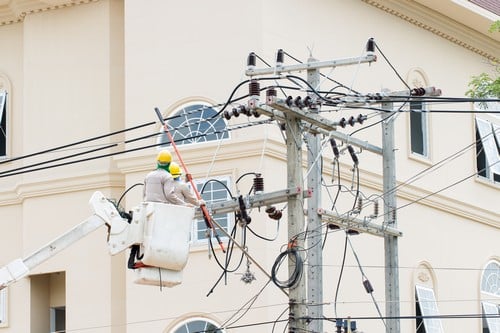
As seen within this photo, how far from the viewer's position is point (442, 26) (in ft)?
126

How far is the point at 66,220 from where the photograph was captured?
33.7 metres

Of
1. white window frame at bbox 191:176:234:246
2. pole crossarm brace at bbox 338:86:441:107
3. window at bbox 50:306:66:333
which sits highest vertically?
pole crossarm brace at bbox 338:86:441:107

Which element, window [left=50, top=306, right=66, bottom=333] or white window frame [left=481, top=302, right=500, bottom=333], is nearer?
window [left=50, top=306, right=66, bottom=333]

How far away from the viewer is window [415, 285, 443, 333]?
118 ft

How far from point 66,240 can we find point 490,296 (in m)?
18.1

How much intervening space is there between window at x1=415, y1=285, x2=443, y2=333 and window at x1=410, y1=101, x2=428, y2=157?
3004 millimetres

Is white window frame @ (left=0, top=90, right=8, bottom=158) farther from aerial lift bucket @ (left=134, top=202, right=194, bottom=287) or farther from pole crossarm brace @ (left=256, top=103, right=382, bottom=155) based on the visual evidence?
aerial lift bucket @ (left=134, top=202, right=194, bottom=287)

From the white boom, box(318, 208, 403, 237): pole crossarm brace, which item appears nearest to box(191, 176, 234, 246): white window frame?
box(318, 208, 403, 237): pole crossarm brace

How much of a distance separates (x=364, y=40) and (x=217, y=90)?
4.66 metres

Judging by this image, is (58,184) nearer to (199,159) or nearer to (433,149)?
(199,159)

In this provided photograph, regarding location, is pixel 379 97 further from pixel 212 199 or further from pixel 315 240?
pixel 212 199

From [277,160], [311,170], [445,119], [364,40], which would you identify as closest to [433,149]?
[445,119]

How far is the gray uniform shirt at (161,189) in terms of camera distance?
77.5 feet

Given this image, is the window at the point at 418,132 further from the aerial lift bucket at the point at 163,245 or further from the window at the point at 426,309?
the aerial lift bucket at the point at 163,245
